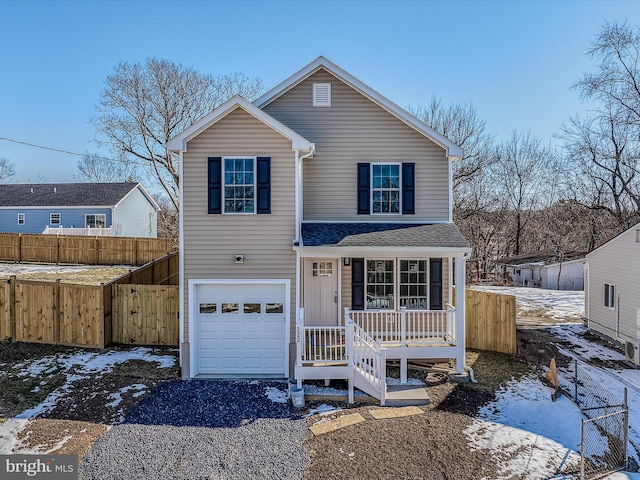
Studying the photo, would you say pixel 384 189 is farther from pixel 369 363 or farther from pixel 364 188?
pixel 369 363

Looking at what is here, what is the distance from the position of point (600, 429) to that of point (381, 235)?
597 cm

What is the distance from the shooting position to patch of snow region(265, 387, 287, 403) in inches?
323

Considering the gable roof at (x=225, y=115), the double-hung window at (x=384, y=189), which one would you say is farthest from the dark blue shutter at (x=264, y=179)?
the double-hung window at (x=384, y=189)

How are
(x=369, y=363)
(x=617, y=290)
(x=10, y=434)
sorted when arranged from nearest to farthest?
(x=10, y=434)
(x=369, y=363)
(x=617, y=290)

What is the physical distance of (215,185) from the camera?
9.52m

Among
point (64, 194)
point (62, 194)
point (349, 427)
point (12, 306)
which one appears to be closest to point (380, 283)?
point (349, 427)

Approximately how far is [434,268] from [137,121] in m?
23.6

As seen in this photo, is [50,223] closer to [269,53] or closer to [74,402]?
[269,53]

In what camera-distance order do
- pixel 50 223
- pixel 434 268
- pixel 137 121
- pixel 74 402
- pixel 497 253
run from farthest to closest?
pixel 497 253, pixel 50 223, pixel 137 121, pixel 434 268, pixel 74 402

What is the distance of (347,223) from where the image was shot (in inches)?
439

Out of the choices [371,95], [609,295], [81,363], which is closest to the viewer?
[81,363]

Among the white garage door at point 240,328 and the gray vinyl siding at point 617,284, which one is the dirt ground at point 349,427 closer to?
the white garage door at point 240,328

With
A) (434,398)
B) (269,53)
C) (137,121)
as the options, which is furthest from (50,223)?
(434,398)

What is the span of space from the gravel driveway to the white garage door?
98 centimetres
